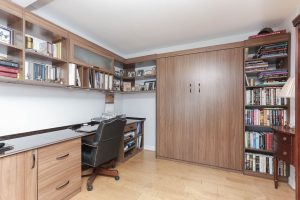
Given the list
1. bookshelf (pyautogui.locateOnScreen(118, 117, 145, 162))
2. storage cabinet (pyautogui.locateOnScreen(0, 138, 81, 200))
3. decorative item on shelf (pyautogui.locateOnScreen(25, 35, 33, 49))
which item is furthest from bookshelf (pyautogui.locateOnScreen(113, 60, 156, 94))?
storage cabinet (pyautogui.locateOnScreen(0, 138, 81, 200))

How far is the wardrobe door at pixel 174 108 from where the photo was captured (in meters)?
2.86

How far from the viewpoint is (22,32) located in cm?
168

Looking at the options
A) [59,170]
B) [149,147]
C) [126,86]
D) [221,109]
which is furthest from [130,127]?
[221,109]

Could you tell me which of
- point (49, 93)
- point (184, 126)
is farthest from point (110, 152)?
point (184, 126)

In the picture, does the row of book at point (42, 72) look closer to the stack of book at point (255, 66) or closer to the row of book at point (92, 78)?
the row of book at point (92, 78)

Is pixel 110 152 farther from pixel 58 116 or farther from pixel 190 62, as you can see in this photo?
pixel 190 62

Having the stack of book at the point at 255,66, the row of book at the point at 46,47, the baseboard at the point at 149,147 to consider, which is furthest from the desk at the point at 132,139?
the stack of book at the point at 255,66

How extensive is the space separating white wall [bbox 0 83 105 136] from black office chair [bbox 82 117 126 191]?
59 centimetres

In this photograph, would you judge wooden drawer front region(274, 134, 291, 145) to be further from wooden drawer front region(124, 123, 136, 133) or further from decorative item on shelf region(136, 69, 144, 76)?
decorative item on shelf region(136, 69, 144, 76)

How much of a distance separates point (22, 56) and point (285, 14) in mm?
3344

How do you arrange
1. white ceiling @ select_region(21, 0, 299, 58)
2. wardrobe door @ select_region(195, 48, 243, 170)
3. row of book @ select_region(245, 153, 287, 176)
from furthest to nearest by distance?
wardrobe door @ select_region(195, 48, 243, 170) < row of book @ select_region(245, 153, 287, 176) < white ceiling @ select_region(21, 0, 299, 58)

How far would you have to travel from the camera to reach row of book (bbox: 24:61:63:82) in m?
1.81

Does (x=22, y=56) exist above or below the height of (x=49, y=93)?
above

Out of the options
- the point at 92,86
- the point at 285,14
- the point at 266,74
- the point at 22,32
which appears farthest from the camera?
the point at 92,86
